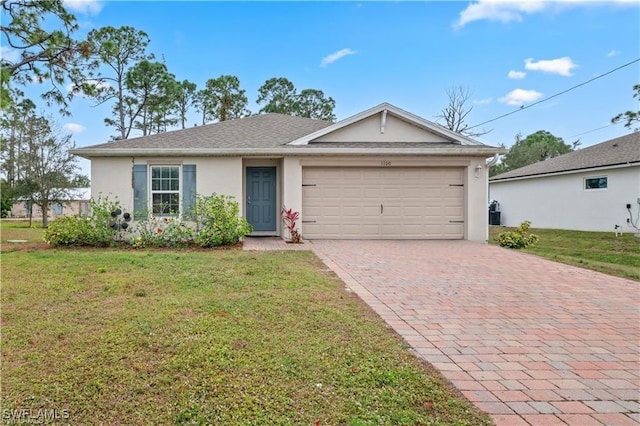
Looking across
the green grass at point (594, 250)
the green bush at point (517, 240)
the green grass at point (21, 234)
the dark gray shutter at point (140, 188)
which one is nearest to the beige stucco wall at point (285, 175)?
the dark gray shutter at point (140, 188)

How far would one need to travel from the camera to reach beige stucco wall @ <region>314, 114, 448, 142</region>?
36.7 feet

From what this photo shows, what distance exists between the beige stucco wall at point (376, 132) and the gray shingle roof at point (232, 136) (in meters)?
1.62

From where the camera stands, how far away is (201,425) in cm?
213

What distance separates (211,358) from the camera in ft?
9.46

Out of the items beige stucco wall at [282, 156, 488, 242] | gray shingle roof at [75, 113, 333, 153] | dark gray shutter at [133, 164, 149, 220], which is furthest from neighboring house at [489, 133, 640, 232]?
dark gray shutter at [133, 164, 149, 220]

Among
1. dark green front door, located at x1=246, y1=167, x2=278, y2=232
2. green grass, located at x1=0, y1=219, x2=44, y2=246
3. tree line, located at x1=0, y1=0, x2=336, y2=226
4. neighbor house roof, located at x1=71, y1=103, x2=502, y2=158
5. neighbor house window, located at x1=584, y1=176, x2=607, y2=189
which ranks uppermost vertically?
tree line, located at x1=0, y1=0, x2=336, y2=226

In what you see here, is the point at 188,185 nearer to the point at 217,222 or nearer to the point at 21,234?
the point at 217,222

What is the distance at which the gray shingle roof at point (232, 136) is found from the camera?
415 inches

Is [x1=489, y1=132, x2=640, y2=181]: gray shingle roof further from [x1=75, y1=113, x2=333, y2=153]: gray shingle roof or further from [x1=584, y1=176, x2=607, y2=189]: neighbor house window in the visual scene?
[x1=75, y1=113, x2=333, y2=153]: gray shingle roof

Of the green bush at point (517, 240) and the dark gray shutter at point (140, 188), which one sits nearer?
the dark gray shutter at point (140, 188)

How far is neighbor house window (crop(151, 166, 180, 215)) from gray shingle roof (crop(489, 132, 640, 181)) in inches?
664

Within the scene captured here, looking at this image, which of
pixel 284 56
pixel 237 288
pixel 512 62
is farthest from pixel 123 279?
pixel 512 62

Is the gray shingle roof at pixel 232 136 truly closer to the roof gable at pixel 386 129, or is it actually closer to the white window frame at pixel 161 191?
the white window frame at pixel 161 191

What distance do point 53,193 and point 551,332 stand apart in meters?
26.0
